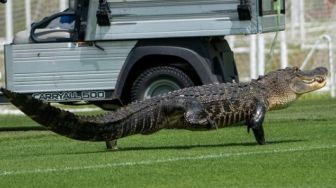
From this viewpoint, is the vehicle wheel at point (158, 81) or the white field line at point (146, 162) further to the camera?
the vehicle wheel at point (158, 81)

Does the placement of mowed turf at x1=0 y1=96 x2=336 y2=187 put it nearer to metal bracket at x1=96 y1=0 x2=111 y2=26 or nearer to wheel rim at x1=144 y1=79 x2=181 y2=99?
wheel rim at x1=144 y1=79 x2=181 y2=99

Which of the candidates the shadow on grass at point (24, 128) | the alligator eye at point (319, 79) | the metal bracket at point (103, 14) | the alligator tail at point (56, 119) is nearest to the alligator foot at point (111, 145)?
the alligator tail at point (56, 119)

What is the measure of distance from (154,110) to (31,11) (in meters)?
17.9

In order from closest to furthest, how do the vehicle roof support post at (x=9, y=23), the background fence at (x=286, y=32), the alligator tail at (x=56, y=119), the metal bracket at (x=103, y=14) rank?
the alligator tail at (x=56, y=119)
the metal bracket at (x=103, y=14)
the vehicle roof support post at (x=9, y=23)
the background fence at (x=286, y=32)

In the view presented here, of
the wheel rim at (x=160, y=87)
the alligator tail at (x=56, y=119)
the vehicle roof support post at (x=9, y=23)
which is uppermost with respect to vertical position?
the alligator tail at (x=56, y=119)

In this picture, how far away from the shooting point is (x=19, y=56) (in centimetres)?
1998

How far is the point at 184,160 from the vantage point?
12961 millimetres

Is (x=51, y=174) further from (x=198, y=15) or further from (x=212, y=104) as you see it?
(x=198, y=15)

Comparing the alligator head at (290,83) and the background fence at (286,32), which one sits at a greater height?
the alligator head at (290,83)

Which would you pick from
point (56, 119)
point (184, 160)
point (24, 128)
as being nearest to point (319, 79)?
point (184, 160)

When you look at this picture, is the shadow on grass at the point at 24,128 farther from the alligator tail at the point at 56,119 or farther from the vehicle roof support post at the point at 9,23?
the vehicle roof support post at the point at 9,23

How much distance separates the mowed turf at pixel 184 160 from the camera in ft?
37.5

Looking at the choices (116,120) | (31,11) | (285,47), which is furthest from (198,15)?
(31,11)

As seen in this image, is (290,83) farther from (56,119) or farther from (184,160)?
(56,119)
